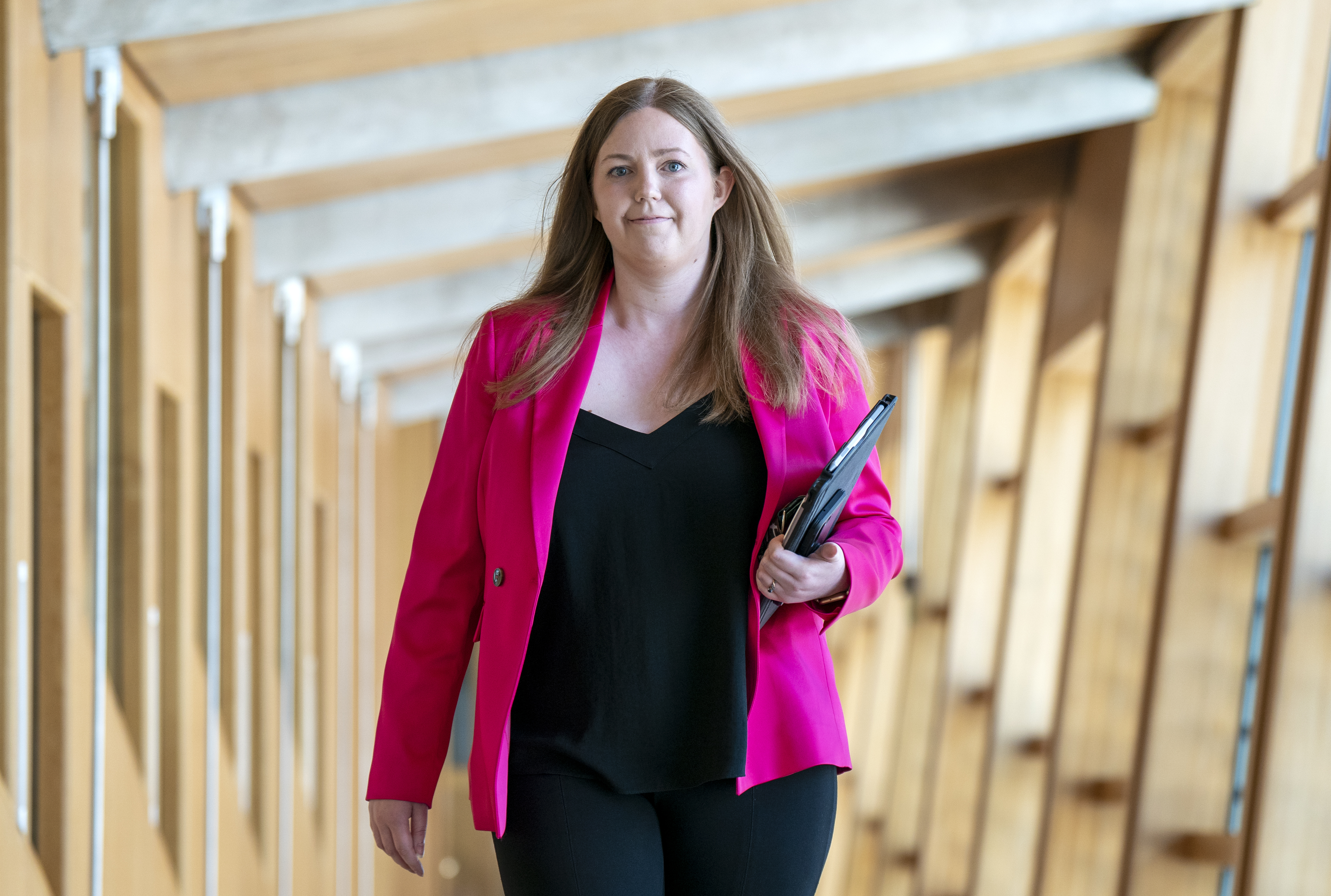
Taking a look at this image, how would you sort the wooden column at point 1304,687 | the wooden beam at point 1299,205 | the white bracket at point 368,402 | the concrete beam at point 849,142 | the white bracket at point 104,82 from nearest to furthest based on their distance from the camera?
the wooden column at point 1304,687 → the white bracket at point 104,82 → the wooden beam at point 1299,205 → the concrete beam at point 849,142 → the white bracket at point 368,402

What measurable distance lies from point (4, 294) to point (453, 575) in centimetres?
245

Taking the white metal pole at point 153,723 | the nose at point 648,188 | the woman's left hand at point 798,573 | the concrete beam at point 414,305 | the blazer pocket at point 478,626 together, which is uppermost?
the concrete beam at point 414,305

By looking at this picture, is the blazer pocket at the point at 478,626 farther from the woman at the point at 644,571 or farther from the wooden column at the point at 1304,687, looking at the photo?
the wooden column at the point at 1304,687

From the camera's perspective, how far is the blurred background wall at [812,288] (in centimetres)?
419

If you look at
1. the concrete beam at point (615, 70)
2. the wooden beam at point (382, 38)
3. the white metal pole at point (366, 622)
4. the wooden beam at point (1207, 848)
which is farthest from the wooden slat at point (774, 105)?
the white metal pole at point (366, 622)

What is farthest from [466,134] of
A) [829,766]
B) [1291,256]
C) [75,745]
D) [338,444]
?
[338,444]

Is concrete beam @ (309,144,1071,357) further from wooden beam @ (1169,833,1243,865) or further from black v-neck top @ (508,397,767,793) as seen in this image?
black v-neck top @ (508,397,767,793)

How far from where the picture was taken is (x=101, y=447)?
14.9 ft

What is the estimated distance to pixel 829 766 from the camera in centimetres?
173

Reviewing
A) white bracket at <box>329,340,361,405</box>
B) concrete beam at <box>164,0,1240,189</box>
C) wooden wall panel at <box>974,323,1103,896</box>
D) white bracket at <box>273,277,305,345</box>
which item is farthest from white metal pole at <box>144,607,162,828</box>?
wooden wall panel at <box>974,323,1103,896</box>

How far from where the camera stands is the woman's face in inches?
71.7

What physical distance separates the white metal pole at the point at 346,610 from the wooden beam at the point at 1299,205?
18.8ft

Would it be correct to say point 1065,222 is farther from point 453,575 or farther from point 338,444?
point 453,575

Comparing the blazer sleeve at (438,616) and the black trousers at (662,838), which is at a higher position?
the blazer sleeve at (438,616)
